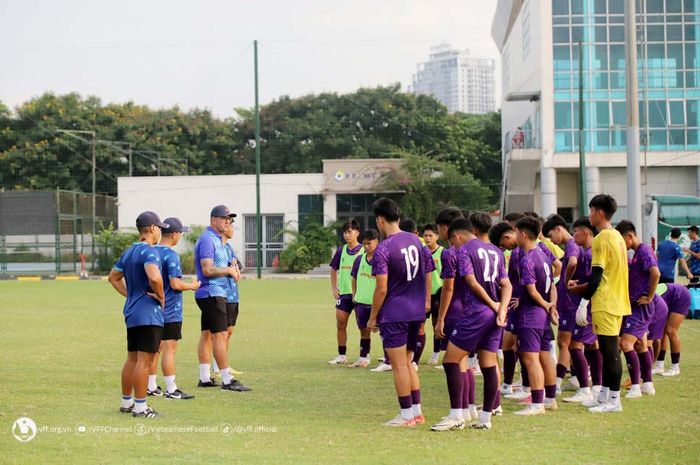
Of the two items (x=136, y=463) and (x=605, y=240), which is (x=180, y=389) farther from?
(x=605, y=240)

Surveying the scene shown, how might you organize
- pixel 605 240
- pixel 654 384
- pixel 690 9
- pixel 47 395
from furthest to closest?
pixel 690 9 → pixel 654 384 → pixel 47 395 → pixel 605 240

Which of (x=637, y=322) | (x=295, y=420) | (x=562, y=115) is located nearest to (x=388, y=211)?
(x=295, y=420)

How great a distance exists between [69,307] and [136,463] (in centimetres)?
1939

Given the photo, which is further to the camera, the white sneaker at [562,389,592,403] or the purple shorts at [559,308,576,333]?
the purple shorts at [559,308,576,333]

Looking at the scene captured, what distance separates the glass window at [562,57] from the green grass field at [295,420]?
117 feet

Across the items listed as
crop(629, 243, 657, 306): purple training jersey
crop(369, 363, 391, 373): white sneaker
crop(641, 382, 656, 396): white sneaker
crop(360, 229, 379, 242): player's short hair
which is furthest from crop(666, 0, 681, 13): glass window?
crop(641, 382, 656, 396): white sneaker

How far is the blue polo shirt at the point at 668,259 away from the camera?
595 inches

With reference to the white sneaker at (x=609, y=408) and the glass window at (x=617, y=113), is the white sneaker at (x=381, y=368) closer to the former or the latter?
the white sneaker at (x=609, y=408)

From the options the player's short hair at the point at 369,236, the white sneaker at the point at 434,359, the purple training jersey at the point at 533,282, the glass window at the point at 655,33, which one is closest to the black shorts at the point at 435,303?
the white sneaker at the point at 434,359

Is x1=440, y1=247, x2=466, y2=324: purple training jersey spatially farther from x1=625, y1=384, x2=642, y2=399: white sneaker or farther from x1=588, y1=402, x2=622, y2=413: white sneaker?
x1=625, y1=384, x2=642, y2=399: white sneaker

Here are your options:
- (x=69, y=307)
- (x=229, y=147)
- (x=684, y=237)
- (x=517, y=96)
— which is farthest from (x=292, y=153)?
(x=69, y=307)

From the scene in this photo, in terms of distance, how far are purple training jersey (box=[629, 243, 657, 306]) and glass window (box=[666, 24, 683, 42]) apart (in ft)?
137

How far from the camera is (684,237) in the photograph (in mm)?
37875

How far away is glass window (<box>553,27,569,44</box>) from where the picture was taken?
4972 centimetres
